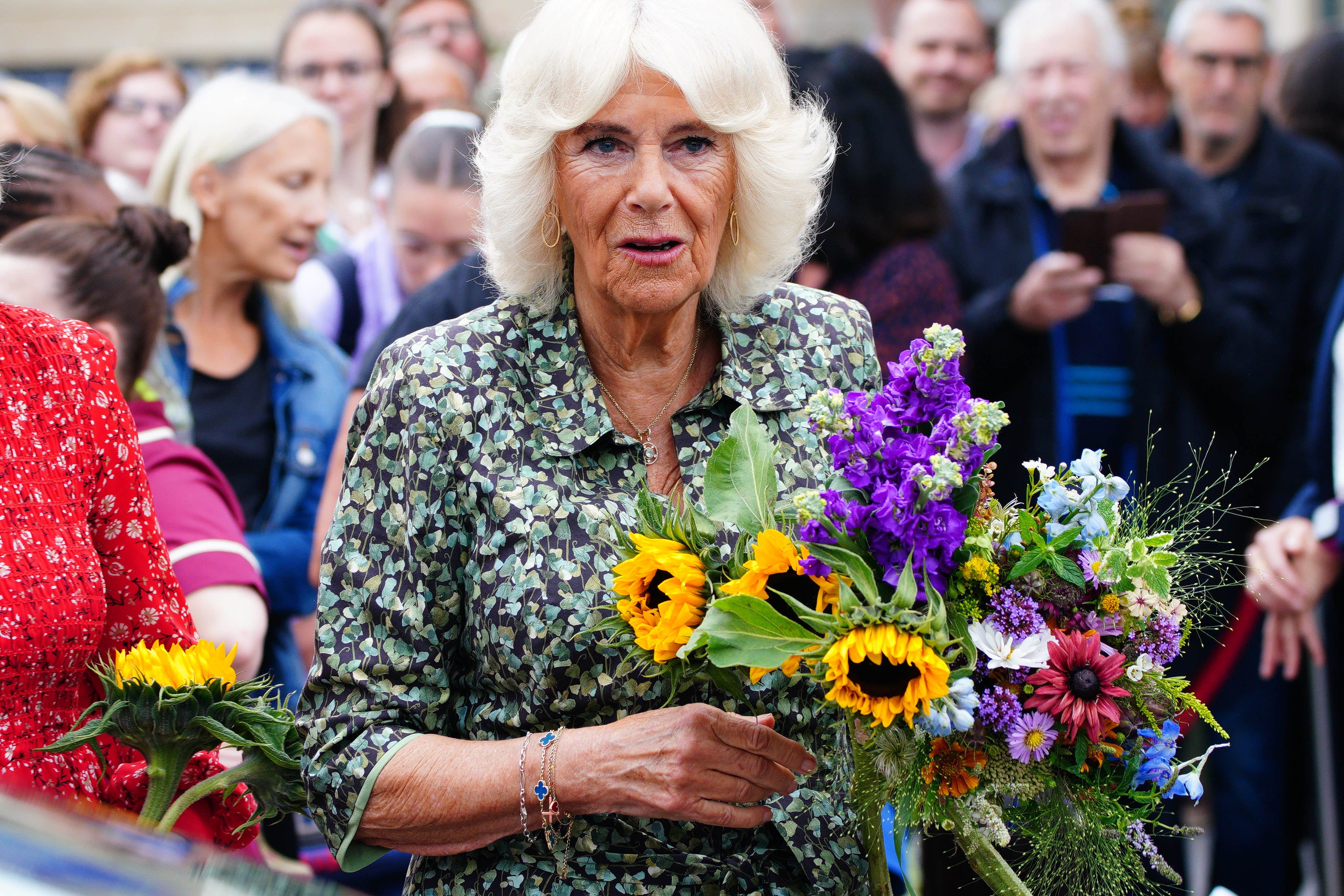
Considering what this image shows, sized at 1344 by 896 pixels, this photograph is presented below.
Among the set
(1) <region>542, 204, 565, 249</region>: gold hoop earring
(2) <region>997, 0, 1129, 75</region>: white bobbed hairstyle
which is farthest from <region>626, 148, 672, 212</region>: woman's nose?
(2) <region>997, 0, 1129, 75</region>: white bobbed hairstyle

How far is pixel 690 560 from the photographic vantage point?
5.84 feet

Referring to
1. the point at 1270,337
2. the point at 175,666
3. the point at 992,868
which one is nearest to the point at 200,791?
the point at 175,666

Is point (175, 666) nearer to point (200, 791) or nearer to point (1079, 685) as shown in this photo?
point (200, 791)

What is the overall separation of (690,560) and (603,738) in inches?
12.5

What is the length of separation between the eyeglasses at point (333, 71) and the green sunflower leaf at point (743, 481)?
3.92 m

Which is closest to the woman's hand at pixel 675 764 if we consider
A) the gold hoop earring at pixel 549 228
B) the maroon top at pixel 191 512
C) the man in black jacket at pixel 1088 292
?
the gold hoop earring at pixel 549 228

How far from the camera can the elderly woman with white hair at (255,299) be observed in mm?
3777

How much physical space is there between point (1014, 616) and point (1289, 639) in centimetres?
220

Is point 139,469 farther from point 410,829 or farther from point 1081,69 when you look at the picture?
point 1081,69

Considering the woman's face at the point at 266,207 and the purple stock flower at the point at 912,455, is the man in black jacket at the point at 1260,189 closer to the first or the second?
the woman's face at the point at 266,207

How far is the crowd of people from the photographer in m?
2.05

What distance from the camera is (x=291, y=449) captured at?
12.5 ft

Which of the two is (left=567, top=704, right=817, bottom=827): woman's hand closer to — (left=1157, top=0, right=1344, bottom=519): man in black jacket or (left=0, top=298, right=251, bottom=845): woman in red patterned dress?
(left=0, top=298, right=251, bottom=845): woman in red patterned dress

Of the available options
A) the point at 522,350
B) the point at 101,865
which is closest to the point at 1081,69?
the point at 522,350
